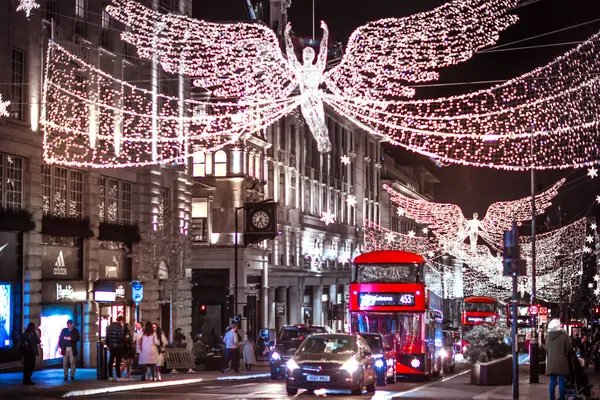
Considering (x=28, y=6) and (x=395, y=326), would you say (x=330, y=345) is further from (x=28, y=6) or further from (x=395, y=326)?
(x=28, y=6)

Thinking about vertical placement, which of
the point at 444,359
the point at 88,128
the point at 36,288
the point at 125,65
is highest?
the point at 125,65

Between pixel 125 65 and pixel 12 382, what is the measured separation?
1752 cm

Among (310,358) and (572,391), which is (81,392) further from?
(572,391)

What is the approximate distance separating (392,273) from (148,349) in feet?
28.5

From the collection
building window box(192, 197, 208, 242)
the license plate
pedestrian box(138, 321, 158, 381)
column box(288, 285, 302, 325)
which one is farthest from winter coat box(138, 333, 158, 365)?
column box(288, 285, 302, 325)

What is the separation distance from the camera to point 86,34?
37781mm

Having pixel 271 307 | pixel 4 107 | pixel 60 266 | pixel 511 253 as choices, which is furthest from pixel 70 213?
pixel 271 307

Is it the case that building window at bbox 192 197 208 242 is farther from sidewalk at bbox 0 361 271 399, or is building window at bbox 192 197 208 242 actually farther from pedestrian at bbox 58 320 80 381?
pedestrian at bbox 58 320 80 381

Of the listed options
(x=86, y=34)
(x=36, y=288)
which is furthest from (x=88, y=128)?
(x=36, y=288)

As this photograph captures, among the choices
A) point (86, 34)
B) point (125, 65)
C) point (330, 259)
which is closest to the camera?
point (86, 34)

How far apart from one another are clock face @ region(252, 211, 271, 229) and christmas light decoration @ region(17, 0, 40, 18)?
21.6 metres

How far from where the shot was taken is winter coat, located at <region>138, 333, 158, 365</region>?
2909 cm

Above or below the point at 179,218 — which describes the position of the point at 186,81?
above

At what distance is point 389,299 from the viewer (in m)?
33.8
